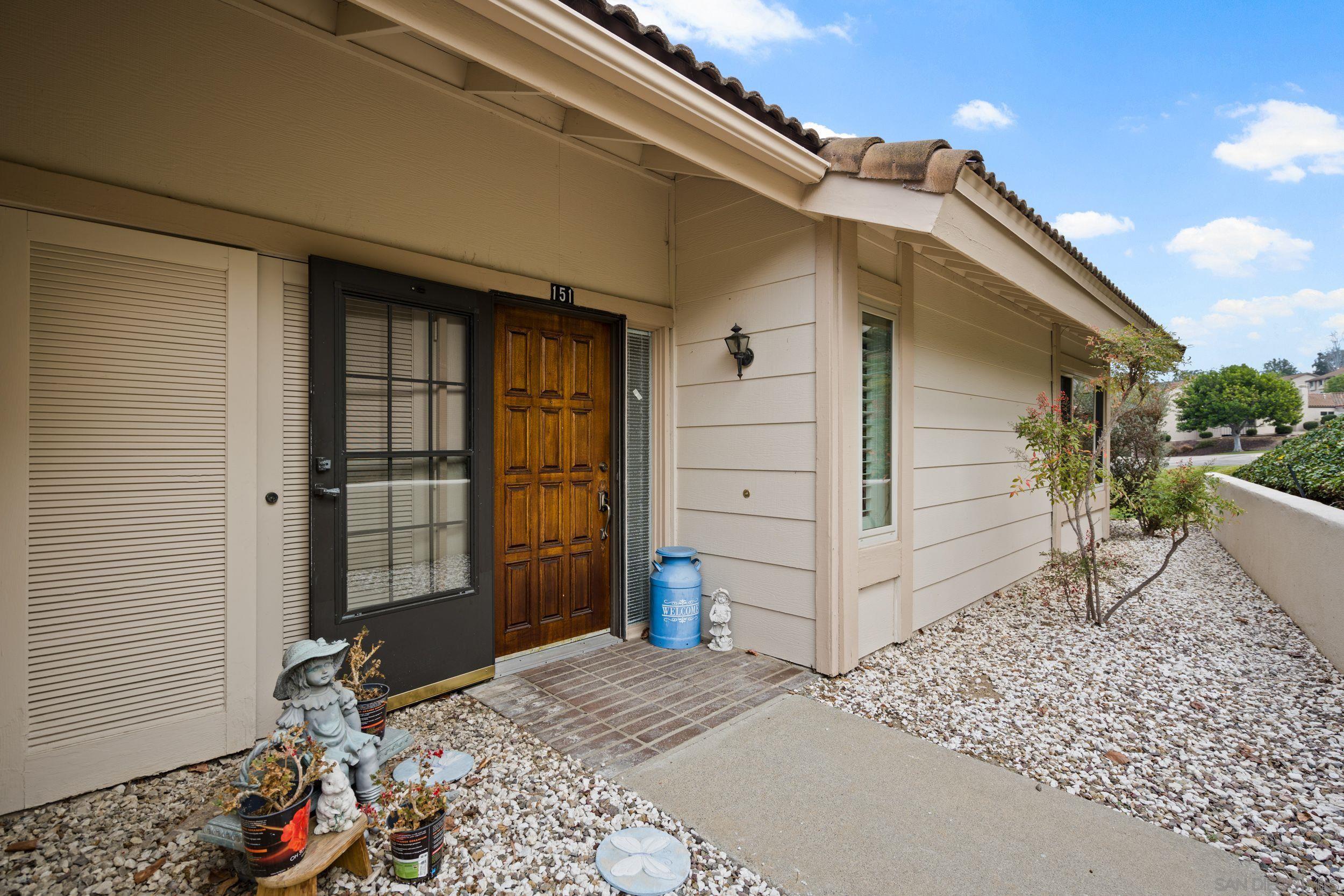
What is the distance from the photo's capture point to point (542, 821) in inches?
75.6

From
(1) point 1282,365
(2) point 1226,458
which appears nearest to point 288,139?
(2) point 1226,458

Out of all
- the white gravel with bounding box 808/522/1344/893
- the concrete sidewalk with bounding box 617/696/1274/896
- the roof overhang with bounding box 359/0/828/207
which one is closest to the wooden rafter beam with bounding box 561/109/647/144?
the roof overhang with bounding box 359/0/828/207

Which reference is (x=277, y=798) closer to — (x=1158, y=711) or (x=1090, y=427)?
(x=1158, y=711)

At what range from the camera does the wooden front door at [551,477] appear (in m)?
3.21

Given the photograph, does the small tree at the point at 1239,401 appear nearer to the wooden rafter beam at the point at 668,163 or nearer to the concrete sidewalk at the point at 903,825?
the wooden rafter beam at the point at 668,163

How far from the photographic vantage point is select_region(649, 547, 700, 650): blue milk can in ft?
11.6

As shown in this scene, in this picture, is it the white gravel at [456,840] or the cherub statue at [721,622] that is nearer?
the white gravel at [456,840]

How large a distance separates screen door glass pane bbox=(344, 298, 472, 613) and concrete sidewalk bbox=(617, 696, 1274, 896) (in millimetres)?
1349

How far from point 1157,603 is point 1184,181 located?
3869 centimetres

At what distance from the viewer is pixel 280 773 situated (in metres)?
1.45

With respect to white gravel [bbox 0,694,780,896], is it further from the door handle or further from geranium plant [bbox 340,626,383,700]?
the door handle

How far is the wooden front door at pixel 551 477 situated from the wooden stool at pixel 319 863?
1540 mm

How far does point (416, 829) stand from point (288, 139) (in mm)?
2600

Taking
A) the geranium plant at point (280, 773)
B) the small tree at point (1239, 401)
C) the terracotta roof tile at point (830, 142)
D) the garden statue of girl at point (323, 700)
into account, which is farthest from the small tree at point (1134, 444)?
the small tree at point (1239, 401)
